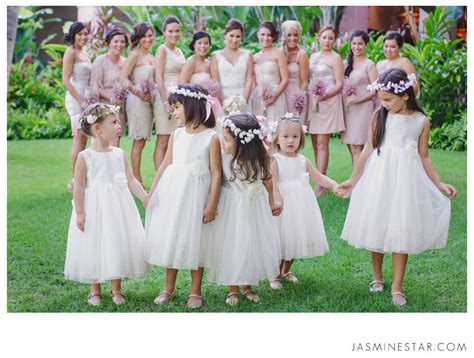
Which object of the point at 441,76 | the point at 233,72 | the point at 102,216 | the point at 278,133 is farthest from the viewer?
the point at 441,76

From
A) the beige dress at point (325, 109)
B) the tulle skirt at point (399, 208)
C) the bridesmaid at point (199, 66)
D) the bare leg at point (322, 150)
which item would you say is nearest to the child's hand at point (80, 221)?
→ the tulle skirt at point (399, 208)

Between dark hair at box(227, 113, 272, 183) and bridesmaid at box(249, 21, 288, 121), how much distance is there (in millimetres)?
2628

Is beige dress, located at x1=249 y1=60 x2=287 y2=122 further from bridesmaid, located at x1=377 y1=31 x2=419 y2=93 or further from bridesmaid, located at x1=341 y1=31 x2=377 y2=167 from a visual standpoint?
bridesmaid, located at x1=377 y1=31 x2=419 y2=93

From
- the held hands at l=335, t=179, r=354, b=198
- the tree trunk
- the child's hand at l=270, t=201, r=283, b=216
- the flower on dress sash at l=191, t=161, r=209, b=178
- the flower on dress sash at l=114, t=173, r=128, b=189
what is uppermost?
the tree trunk

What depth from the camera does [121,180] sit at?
12.3 ft

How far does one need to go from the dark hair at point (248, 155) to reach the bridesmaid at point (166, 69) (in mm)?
2812

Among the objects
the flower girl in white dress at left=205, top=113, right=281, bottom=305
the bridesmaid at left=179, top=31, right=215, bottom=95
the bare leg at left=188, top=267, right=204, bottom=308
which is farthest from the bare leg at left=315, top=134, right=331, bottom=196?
the bare leg at left=188, top=267, right=204, bottom=308

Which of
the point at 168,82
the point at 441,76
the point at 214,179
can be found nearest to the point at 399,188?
the point at 214,179

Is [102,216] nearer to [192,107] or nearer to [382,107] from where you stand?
[192,107]

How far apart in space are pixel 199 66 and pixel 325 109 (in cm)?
126

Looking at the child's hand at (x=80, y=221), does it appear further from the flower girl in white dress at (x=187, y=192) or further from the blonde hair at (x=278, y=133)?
the blonde hair at (x=278, y=133)

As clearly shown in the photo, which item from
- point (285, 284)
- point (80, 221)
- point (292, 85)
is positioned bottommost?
point (285, 284)

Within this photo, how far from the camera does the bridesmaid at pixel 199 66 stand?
20.1ft

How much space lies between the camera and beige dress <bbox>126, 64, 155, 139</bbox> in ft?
21.2
